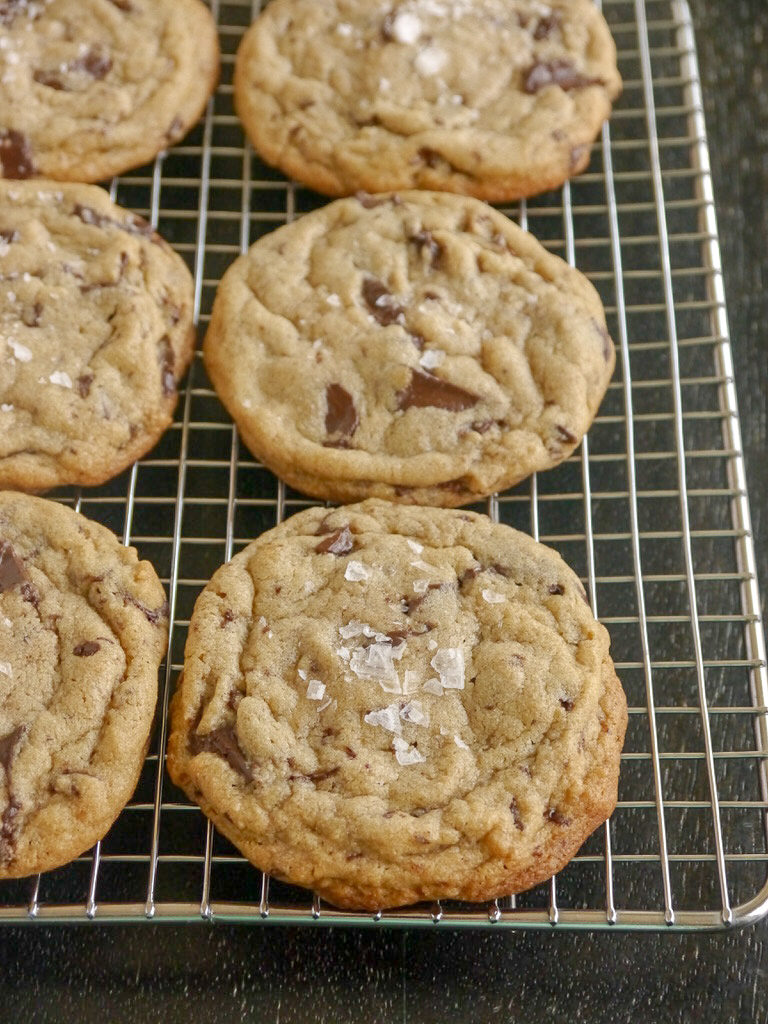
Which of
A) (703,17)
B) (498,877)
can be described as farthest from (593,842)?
(703,17)

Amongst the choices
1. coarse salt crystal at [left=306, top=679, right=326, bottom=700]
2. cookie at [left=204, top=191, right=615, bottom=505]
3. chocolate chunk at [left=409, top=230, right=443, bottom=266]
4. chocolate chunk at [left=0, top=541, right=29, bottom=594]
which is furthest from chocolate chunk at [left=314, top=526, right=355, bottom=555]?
chocolate chunk at [left=409, top=230, right=443, bottom=266]

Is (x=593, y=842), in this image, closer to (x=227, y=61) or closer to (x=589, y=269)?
(x=589, y=269)

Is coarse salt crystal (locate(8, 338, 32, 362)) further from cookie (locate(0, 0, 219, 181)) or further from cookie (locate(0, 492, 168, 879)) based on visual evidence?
cookie (locate(0, 0, 219, 181))

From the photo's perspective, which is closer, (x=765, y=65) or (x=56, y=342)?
(x=56, y=342)

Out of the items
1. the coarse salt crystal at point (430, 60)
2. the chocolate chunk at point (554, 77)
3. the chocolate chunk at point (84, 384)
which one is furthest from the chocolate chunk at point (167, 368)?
the chocolate chunk at point (554, 77)

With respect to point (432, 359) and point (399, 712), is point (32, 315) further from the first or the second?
point (399, 712)
